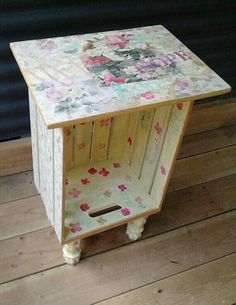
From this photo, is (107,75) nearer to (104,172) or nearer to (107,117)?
(107,117)

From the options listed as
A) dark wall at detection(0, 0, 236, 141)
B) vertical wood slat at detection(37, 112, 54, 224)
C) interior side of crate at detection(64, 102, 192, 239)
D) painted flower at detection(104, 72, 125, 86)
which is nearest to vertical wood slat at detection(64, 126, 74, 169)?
interior side of crate at detection(64, 102, 192, 239)

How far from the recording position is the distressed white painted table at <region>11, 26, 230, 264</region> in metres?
0.72

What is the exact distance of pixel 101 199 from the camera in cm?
104

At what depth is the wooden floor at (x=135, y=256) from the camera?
1006mm

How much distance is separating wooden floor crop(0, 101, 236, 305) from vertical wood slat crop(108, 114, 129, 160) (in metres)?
Answer: 0.24

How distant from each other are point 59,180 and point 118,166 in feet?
1.16

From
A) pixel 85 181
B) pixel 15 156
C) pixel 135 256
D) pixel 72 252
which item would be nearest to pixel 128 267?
pixel 135 256

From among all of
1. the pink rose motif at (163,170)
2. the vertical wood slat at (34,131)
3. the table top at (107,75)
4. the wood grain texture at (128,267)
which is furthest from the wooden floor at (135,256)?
the table top at (107,75)

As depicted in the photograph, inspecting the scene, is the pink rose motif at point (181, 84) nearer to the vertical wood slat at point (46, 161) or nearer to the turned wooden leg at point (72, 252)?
the vertical wood slat at point (46, 161)

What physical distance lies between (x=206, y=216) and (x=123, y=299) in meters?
0.42

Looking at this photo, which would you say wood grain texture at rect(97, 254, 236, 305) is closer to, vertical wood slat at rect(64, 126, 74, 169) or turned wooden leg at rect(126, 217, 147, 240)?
turned wooden leg at rect(126, 217, 147, 240)

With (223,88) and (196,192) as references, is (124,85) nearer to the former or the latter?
(223,88)

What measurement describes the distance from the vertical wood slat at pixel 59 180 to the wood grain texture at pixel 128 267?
0.56 ft

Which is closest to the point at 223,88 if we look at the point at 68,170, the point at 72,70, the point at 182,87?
the point at 182,87
